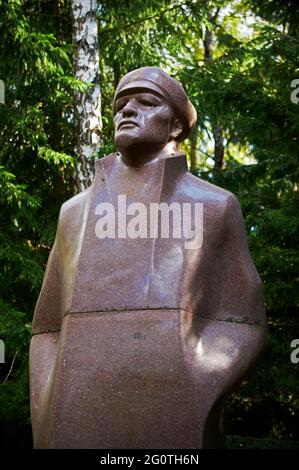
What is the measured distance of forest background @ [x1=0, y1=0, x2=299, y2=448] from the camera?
311 inches

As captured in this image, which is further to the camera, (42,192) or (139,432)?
(42,192)

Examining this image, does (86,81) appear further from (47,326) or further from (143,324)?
(143,324)

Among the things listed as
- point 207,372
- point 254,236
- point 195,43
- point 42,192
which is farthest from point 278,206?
point 195,43

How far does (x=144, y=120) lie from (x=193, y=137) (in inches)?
332

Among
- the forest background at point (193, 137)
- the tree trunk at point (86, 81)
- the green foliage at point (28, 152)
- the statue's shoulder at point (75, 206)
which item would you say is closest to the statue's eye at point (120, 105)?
the statue's shoulder at point (75, 206)

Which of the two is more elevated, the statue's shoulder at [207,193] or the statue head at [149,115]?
the statue head at [149,115]

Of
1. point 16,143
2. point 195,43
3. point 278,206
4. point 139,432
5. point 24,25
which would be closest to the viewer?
point 139,432

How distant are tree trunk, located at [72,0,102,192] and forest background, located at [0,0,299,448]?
0.06 m

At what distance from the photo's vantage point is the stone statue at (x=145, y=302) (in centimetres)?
431

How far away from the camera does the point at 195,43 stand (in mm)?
16219

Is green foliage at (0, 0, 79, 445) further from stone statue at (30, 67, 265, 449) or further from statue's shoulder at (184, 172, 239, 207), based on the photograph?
statue's shoulder at (184, 172, 239, 207)

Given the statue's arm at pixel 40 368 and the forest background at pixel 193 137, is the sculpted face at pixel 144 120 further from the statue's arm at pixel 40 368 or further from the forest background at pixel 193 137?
the forest background at pixel 193 137

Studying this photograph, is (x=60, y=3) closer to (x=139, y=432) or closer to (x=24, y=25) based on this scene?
(x=24, y=25)

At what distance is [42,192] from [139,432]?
677 cm
